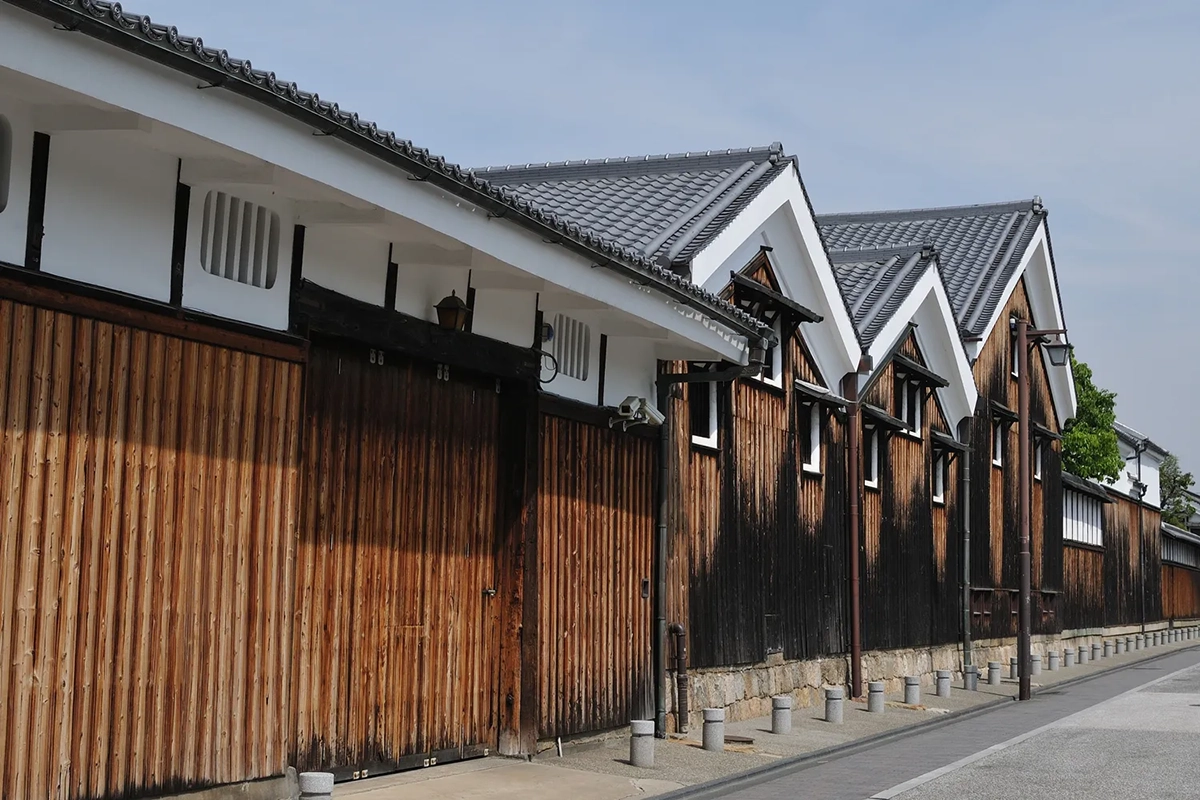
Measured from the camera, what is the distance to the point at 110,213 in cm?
830

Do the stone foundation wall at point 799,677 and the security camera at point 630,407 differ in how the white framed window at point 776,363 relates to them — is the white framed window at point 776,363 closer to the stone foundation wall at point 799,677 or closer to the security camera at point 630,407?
the stone foundation wall at point 799,677

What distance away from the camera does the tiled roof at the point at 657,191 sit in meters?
16.8

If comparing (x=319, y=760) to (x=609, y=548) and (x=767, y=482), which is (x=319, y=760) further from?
(x=767, y=482)

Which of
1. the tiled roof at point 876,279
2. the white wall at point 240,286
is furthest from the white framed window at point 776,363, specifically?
the white wall at point 240,286

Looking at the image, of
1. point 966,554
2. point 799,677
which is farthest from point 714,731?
point 966,554

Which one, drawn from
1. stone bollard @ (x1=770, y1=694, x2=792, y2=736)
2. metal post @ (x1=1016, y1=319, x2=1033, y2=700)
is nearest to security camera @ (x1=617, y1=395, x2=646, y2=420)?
stone bollard @ (x1=770, y1=694, x2=792, y2=736)

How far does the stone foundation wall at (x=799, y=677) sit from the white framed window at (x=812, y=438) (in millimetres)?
2865

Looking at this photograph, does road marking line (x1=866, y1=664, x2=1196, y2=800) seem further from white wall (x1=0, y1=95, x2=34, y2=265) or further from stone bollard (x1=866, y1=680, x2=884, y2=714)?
white wall (x1=0, y1=95, x2=34, y2=265)

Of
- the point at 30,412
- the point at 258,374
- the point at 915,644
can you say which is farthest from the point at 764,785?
the point at 915,644

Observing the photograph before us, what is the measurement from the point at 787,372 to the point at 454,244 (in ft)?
35.1

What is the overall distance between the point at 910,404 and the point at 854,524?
5.40 meters

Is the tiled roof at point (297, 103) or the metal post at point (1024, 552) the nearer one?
the tiled roof at point (297, 103)

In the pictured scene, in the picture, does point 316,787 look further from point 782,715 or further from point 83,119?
point 782,715

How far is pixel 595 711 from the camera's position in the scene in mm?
14359
